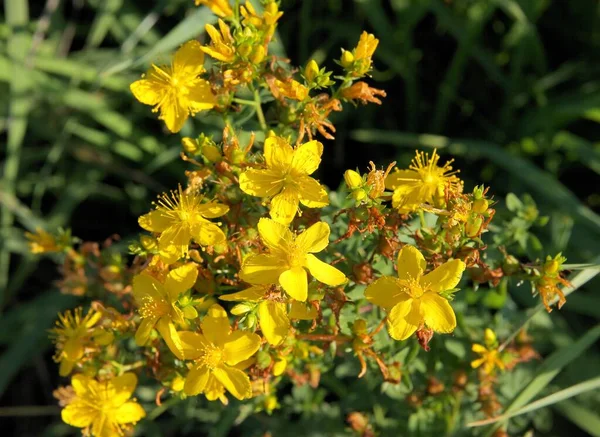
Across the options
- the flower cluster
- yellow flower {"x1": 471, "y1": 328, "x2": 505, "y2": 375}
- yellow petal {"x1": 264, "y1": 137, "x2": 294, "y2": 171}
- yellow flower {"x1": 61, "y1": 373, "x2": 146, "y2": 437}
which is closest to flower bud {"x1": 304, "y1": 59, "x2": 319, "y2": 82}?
the flower cluster

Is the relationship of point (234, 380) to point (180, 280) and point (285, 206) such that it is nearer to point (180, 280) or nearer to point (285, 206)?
point (180, 280)

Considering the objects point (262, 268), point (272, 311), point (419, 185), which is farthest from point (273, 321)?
point (419, 185)

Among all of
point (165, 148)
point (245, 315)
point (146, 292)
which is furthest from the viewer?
point (165, 148)

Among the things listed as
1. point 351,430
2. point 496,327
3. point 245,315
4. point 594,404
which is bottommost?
point 594,404

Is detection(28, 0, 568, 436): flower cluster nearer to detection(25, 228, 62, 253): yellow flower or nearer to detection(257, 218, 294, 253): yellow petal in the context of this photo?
detection(257, 218, 294, 253): yellow petal

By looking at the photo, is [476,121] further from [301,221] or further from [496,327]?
[301,221]

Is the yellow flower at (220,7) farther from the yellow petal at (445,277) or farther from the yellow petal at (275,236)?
the yellow petal at (445,277)

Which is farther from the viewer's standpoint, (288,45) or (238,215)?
(288,45)

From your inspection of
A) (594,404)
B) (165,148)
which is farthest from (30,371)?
(594,404)
